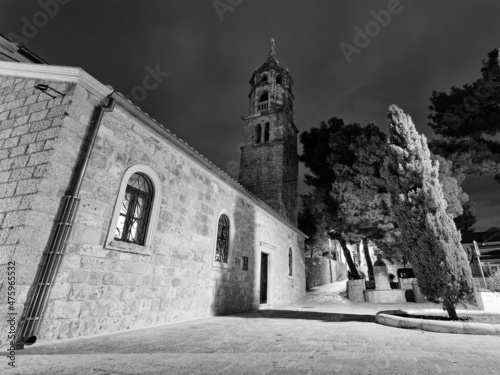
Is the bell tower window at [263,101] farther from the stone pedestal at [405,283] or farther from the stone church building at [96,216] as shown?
the stone pedestal at [405,283]

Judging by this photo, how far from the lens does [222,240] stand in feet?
25.0

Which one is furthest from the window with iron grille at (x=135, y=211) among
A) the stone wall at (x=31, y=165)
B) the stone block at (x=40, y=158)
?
the stone block at (x=40, y=158)

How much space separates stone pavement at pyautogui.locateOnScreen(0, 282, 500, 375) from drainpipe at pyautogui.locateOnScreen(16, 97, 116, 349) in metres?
0.25

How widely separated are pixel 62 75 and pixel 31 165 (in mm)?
1704

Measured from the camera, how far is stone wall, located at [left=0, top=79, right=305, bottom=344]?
141 inches

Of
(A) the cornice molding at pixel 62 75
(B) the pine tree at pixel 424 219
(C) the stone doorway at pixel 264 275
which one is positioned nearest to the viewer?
(A) the cornice molding at pixel 62 75

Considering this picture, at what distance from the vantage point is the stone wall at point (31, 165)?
10.6ft

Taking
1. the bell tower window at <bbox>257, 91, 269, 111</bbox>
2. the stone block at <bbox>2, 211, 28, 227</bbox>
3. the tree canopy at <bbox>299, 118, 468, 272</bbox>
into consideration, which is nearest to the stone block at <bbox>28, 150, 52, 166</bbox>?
the stone block at <bbox>2, 211, 28, 227</bbox>

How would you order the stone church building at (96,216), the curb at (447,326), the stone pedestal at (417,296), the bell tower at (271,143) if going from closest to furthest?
the stone church building at (96,216)
the curb at (447,326)
the stone pedestal at (417,296)
the bell tower at (271,143)

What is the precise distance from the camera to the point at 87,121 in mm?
4246

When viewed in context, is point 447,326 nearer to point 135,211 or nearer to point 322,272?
point 135,211

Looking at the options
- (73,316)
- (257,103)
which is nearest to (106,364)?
(73,316)

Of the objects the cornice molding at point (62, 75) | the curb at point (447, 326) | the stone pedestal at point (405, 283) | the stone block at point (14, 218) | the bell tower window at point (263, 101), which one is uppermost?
the bell tower window at point (263, 101)

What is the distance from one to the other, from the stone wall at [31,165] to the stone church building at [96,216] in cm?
2
